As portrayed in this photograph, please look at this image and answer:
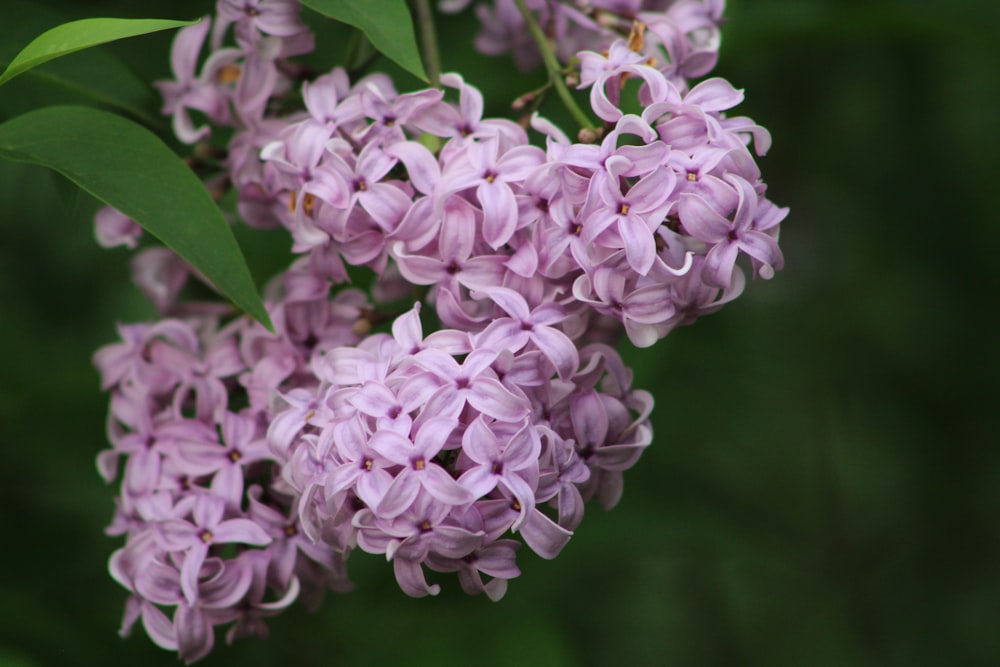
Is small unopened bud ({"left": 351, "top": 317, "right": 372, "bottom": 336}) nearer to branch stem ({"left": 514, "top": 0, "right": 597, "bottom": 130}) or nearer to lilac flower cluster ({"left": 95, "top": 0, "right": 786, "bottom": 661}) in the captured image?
lilac flower cluster ({"left": 95, "top": 0, "right": 786, "bottom": 661})

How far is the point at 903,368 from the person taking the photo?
9.37 feet

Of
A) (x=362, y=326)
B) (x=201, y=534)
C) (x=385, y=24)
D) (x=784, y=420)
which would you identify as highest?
(x=385, y=24)

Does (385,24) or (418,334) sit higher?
(385,24)

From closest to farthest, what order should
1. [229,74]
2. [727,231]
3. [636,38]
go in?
[727,231] < [636,38] < [229,74]

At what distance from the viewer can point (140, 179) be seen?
3.54 ft

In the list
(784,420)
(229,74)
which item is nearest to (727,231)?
(229,74)

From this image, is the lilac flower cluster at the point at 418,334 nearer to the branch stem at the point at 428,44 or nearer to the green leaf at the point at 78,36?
the branch stem at the point at 428,44

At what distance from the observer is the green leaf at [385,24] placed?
3.60 feet

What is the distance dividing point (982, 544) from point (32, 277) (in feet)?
7.90

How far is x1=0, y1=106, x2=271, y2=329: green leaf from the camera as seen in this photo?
1.04 m

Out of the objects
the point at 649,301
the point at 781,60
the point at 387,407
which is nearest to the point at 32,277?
the point at 387,407

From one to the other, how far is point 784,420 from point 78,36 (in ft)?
7.12

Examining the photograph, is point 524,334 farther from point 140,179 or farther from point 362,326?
point 140,179

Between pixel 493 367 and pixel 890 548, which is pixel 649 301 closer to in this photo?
pixel 493 367
